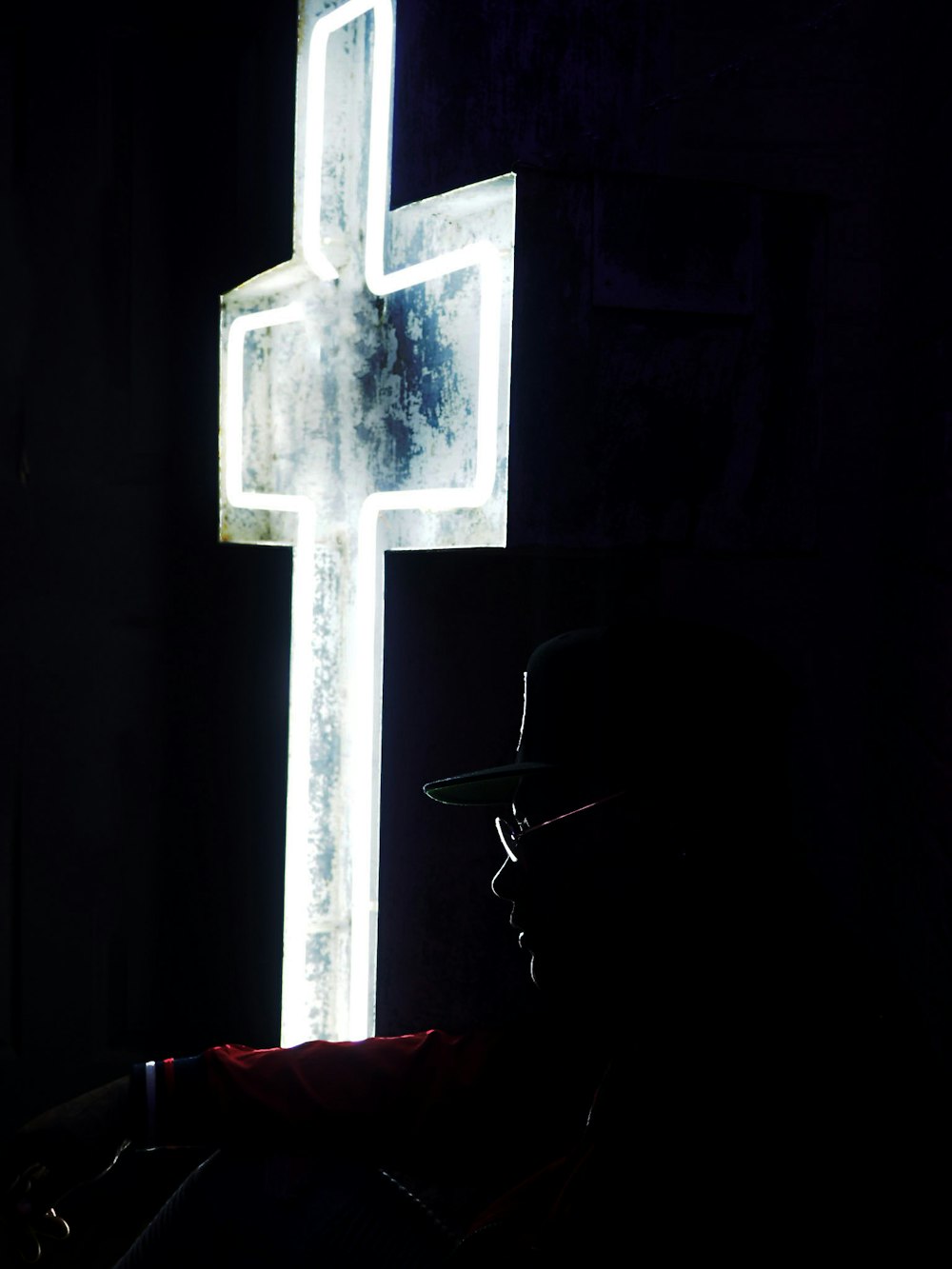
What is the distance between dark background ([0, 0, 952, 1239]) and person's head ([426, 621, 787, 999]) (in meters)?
0.28

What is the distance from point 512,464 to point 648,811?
1.64 ft

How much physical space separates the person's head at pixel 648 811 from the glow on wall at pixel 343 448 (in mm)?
398

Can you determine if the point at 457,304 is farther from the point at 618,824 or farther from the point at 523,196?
the point at 618,824

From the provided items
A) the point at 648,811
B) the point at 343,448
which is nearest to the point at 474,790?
the point at 648,811

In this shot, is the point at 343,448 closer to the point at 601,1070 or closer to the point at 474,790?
the point at 474,790

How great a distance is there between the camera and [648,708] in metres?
1.32

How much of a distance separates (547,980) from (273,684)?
1.33m

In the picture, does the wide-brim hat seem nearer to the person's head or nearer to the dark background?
the person's head

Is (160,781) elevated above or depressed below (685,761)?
below

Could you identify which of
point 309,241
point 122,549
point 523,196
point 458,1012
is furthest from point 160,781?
point 523,196

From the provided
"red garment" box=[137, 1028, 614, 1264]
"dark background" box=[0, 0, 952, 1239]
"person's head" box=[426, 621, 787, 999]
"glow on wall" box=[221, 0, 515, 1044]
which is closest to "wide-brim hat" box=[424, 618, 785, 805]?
"person's head" box=[426, 621, 787, 999]

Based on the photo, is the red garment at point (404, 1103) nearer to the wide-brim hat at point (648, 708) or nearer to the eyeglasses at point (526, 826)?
the eyeglasses at point (526, 826)

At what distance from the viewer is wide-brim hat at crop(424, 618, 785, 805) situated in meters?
1.30

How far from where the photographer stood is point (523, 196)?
148 cm
